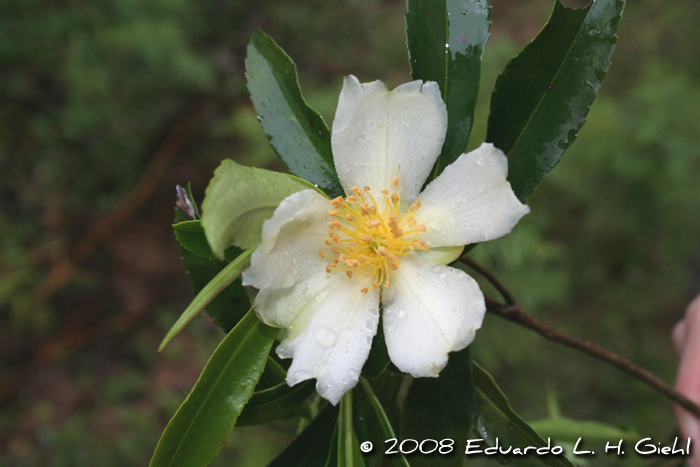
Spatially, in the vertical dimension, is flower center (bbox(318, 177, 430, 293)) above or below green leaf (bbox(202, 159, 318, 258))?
below

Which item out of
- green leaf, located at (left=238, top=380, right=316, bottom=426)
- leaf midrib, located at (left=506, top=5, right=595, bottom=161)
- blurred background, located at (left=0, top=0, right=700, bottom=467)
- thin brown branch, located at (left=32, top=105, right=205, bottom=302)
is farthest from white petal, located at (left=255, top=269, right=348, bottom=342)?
thin brown branch, located at (left=32, top=105, right=205, bottom=302)

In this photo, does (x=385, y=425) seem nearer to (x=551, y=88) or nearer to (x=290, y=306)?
(x=290, y=306)

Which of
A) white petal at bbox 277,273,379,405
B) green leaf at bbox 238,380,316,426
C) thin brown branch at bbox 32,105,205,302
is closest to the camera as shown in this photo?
white petal at bbox 277,273,379,405

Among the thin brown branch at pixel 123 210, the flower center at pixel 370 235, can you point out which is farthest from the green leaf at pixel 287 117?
the thin brown branch at pixel 123 210

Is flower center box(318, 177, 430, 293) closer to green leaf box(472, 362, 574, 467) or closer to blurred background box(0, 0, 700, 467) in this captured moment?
green leaf box(472, 362, 574, 467)

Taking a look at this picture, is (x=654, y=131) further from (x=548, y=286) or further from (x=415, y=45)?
(x=415, y=45)

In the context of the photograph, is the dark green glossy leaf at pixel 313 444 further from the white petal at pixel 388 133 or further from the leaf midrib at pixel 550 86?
the leaf midrib at pixel 550 86
